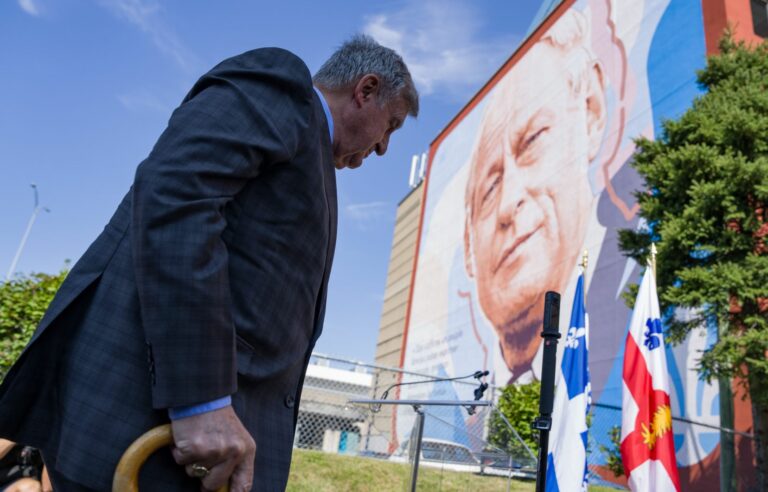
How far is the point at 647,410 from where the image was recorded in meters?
5.61

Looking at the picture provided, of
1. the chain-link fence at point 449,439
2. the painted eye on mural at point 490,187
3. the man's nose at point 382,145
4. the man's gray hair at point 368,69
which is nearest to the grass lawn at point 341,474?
the chain-link fence at point 449,439

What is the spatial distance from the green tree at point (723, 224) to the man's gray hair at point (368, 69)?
22.9ft

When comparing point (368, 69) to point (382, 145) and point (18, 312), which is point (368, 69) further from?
point (18, 312)

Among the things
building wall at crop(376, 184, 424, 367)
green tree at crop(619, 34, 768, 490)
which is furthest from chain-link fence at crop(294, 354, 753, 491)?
building wall at crop(376, 184, 424, 367)

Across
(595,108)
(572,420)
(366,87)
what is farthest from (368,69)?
(595,108)

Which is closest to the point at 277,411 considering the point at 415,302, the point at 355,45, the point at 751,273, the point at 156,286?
the point at 156,286

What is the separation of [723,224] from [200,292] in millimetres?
8155

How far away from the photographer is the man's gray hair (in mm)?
1522

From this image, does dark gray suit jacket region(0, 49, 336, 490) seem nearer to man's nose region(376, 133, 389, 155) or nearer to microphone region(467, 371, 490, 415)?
man's nose region(376, 133, 389, 155)

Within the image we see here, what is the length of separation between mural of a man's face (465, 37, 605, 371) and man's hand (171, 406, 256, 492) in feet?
54.3

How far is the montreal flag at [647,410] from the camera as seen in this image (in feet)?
17.5

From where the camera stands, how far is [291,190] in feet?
4.10

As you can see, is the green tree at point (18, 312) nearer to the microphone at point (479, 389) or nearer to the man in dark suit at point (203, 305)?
the microphone at point (479, 389)

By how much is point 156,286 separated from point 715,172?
26.8 feet
